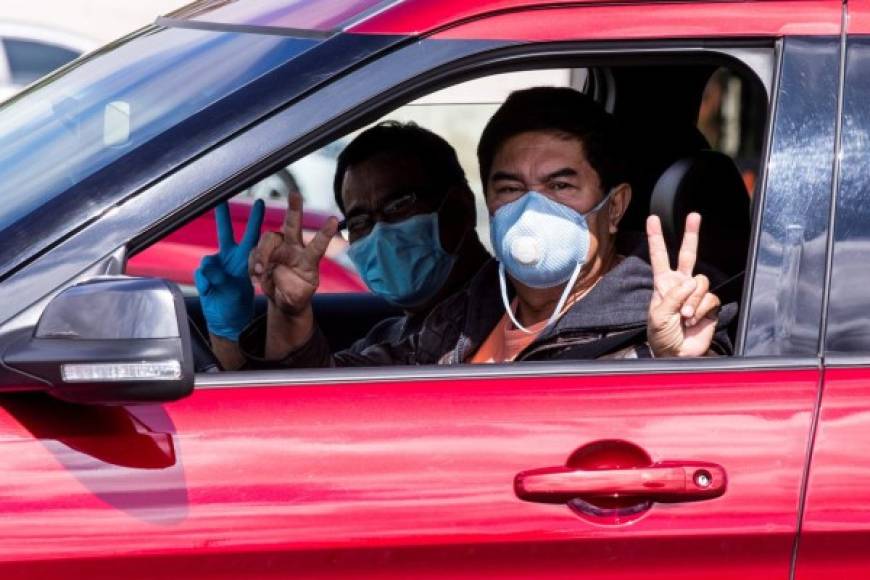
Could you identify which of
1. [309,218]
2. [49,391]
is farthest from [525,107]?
[309,218]

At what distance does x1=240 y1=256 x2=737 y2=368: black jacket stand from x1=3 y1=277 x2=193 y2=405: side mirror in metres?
0.86

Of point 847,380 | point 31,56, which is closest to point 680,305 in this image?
point 847,380

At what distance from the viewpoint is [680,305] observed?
2.84 metres

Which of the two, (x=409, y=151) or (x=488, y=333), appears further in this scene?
(x=409, y=151)

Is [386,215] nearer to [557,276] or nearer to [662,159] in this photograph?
[662,159]

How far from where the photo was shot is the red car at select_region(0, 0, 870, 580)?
2.44 m

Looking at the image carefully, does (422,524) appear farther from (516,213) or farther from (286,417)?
(516,213)

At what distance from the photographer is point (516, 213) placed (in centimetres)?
317

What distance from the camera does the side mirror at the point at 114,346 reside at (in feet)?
7.76

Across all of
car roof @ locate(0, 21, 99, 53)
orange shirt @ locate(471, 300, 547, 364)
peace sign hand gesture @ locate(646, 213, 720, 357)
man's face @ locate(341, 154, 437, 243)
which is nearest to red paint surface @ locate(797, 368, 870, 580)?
peace sign hand gesture @ locate(646, 213, 720, 357)

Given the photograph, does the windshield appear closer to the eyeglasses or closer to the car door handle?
the car door handle

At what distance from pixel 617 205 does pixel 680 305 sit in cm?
59

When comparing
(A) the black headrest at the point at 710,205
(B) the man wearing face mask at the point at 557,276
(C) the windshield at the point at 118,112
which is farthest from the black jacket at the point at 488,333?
(C) the windshield at the point at 118,112

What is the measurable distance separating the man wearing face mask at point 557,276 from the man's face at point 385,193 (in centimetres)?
29
